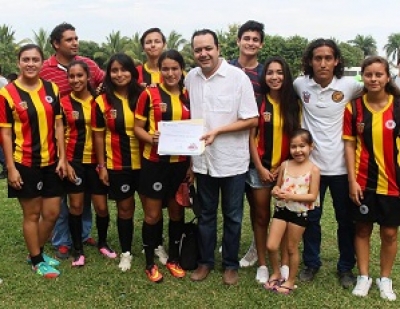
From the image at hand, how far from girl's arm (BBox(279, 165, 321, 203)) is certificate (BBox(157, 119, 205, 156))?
823 millimetres

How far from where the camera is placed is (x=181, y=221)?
14.4 feet

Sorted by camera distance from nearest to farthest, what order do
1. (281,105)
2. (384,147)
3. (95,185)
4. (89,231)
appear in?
(384,147) → (281,105) → (95,185) → (89,231)

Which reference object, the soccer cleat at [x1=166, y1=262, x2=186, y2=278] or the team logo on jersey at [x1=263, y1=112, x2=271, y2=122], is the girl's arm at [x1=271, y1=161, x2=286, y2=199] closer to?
the team logo on jersey at [x1=263, y1=112, x2=271, y2=122]

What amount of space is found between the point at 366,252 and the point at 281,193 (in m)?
0.99

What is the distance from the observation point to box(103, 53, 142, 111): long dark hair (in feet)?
13.1

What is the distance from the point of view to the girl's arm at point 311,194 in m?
3.72

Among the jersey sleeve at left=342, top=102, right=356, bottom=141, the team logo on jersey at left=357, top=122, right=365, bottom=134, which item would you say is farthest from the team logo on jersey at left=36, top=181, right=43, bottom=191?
the team logo on jersey at left=357, top=122, right=365, bottom=134

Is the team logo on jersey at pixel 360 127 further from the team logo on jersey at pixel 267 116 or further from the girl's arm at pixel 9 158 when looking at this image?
the girl's arm at pixel 9 158

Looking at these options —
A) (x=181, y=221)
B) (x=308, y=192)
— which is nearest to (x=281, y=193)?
(x=308, y=192)

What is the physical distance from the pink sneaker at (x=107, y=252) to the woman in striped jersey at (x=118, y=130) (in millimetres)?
762

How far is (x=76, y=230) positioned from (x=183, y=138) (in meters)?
1.70

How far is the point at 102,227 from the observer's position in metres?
4.73

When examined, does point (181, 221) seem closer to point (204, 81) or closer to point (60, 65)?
point (204, 81)

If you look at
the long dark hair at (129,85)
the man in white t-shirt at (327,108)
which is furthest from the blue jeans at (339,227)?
→ the long dark hair at (129,85)
